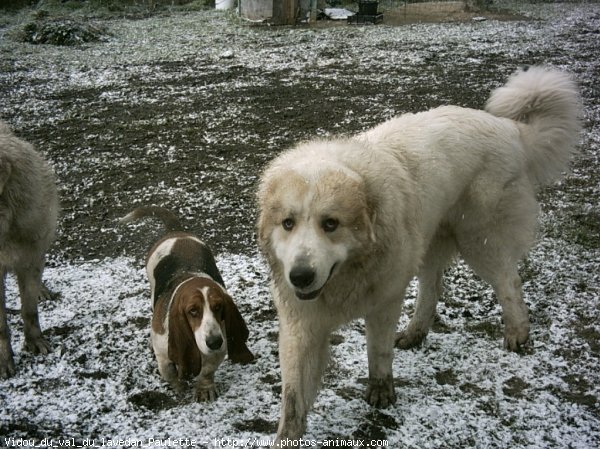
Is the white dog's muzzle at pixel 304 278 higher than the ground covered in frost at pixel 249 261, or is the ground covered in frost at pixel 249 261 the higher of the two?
the white dog's muzzle at pixel 304 278

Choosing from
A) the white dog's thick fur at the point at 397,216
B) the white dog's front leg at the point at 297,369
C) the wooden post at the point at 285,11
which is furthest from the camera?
the wooden post at the point at 285,11

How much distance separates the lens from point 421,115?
3.23m

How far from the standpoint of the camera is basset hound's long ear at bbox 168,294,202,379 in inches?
116

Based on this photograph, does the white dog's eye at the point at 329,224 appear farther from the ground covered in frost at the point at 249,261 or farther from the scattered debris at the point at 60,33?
the scattered debris at the point at 60,33

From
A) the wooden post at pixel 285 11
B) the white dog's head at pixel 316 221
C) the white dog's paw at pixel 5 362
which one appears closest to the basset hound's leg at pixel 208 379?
the white dog's head at pixel 316 221

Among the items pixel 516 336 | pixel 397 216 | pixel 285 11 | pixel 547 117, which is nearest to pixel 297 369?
pixel 397 216

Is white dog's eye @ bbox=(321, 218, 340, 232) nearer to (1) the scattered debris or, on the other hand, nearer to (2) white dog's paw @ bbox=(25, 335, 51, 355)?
(2) white dog's paw @ bbox=(25, 335, 51, 355)

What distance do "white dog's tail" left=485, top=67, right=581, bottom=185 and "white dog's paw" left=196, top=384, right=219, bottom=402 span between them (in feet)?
7.49

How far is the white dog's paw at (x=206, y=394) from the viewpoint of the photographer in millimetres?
3098

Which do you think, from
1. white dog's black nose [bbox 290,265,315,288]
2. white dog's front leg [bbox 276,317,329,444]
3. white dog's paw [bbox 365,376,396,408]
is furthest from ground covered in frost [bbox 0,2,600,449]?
white dog's black nose [bbox 290,265,315,288]

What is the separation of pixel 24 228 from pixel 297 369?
1869 millimetres

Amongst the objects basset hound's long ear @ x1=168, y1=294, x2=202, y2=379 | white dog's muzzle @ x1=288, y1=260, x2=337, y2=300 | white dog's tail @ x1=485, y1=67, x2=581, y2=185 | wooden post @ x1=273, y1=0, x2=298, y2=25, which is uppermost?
wooden post @ x1=273, y1=0, x2=298, y2=25

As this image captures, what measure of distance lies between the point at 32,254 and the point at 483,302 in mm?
2958

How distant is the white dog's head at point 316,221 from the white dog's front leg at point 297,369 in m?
0.34
